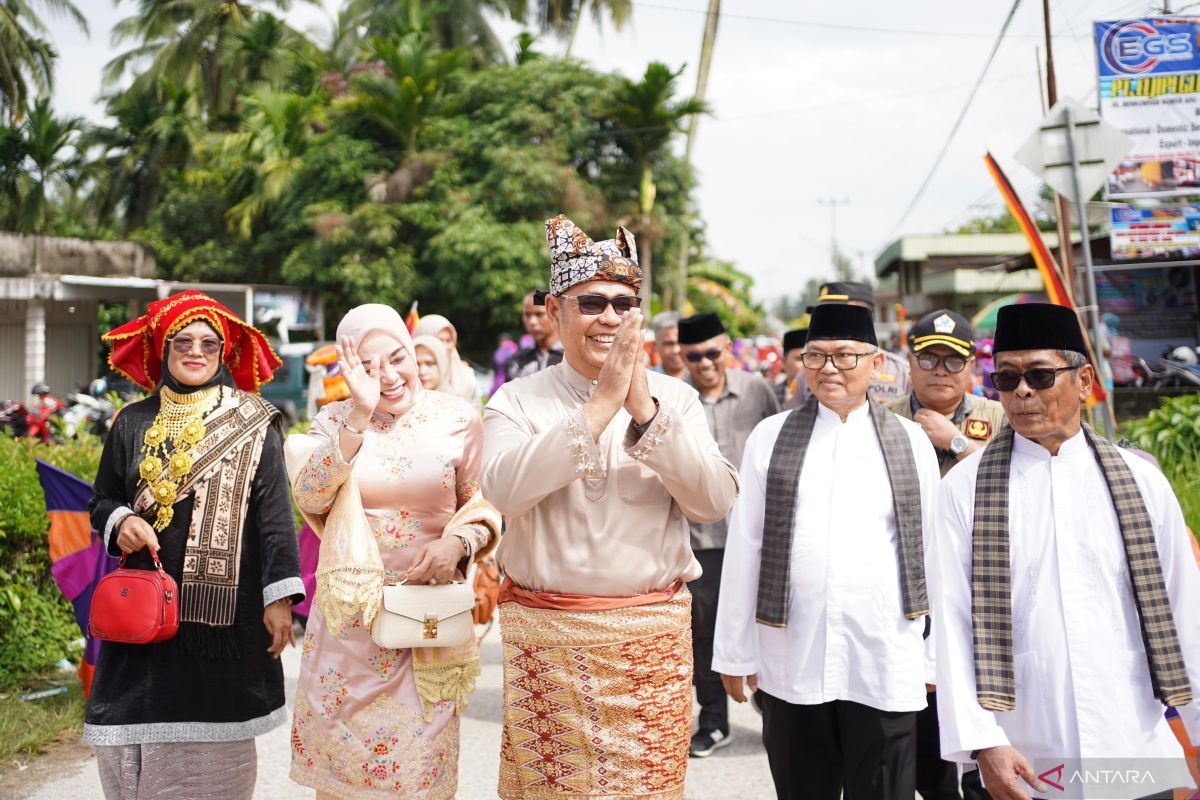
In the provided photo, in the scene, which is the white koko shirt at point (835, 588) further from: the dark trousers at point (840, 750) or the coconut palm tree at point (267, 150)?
the coconut palm tree at point (267, 150)

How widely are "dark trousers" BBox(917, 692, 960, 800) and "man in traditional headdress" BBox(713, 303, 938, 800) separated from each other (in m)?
0.55

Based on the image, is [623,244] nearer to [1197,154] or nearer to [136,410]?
[136,410]

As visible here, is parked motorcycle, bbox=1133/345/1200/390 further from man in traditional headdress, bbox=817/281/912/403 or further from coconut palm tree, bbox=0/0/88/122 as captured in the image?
coconut palm tree, bbox=0/0/88/122

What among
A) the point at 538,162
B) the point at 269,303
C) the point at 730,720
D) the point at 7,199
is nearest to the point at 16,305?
the point at 269,303

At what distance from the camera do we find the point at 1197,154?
1448 cm

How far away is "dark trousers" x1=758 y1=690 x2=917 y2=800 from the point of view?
3.23 meters

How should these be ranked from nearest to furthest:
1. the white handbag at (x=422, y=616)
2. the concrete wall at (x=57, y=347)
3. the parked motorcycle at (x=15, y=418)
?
1. the white handbag at (x=422, y=616)
2. the parked motorcycle at (x=15, y=418)
3. the concrete wall at (x=57, y=347)

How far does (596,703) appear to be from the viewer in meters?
2.88

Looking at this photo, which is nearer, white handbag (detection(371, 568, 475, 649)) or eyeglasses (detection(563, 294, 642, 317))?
eyeglasses (detection(563, 294, 642, 317))

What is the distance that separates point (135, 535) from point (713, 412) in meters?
3.13

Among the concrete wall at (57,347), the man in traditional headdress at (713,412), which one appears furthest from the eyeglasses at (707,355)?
the concrete wall at (57,347)

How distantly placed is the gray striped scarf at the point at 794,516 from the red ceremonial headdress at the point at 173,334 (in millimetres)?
1882

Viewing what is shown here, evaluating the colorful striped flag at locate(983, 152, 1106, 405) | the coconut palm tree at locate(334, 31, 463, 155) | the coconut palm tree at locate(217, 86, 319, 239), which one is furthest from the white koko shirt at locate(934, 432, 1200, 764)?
the coconut palm tree at locate(217, 86, 319, 239)

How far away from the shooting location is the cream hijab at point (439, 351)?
582 centimetres
